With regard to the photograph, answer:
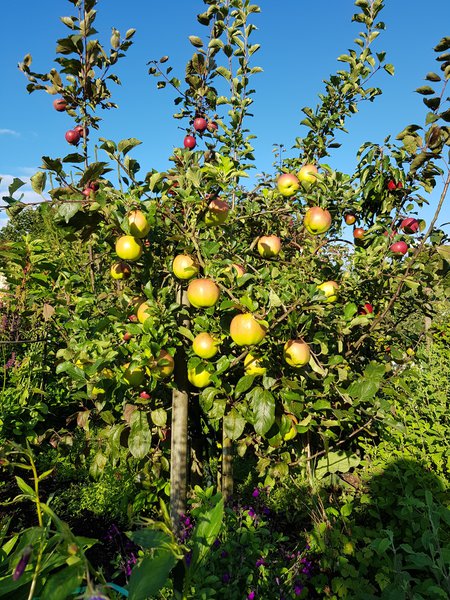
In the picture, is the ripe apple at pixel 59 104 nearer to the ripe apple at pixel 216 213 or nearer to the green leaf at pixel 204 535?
the ripe apple at pixel 216 213

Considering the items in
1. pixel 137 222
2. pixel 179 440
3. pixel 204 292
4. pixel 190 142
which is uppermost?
pixel 190 142

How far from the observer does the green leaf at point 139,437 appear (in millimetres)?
1724

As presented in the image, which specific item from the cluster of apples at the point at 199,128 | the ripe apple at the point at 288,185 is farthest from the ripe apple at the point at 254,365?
the cluster of apples at the point at 199,128

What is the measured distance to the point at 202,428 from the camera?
240 cm

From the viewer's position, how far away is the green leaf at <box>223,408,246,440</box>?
170 centimetres

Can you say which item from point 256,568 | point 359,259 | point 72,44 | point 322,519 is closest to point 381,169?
point 359,259

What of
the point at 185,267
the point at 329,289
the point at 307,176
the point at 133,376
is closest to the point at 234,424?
the point at 133,376

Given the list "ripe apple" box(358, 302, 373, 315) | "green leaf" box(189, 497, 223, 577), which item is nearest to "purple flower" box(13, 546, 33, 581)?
"green leaf" box(189, 497, 223, 577)

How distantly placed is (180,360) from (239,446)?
20.4 inches

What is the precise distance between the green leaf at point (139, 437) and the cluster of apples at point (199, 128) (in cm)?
142

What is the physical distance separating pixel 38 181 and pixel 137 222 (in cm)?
41

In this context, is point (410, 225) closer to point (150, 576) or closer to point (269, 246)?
point (269, 246)

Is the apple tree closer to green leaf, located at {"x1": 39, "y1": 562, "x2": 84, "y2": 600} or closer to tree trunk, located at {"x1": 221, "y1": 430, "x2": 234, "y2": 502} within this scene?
tree trunk, located at {"x1": 221, "y1": 430, "x2": 234, "y2": 502}

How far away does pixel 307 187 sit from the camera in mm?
2070
